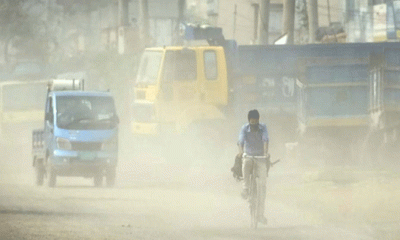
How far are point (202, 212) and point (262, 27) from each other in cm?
2631

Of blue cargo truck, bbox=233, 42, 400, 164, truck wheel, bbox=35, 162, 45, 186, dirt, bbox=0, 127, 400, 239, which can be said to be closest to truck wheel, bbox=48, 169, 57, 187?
dirt, bbox=0, 127, 400, 239

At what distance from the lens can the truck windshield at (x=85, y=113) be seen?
27.9m

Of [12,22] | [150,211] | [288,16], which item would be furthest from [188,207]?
[12,22]

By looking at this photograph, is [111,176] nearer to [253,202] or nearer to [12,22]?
[253,202]

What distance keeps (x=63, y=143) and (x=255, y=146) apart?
1064 centimetres

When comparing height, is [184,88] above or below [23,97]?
above

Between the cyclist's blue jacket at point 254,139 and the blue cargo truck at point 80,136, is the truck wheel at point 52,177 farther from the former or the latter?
the cyclist's blue jacket at point 254,139

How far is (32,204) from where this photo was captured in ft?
74.4

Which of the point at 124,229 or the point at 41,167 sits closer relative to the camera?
the point at 124,229

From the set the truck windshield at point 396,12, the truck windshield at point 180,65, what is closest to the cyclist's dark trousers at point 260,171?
the truck windshield at point 180,65

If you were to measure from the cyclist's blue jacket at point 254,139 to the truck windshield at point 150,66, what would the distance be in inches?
566

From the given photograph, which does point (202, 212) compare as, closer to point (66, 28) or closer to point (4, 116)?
point (4, 116)

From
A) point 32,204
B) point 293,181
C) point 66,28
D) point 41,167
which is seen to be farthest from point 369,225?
point 66,28

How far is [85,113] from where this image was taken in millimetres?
28062
